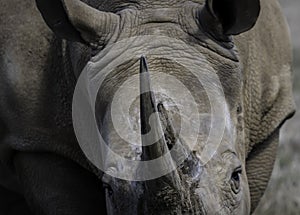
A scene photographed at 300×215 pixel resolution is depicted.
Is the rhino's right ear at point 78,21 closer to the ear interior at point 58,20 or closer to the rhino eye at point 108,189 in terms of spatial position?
the ear interior at point 58,20

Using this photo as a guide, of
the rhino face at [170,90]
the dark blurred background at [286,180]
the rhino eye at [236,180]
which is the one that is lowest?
the dark blurred background at [286,180]

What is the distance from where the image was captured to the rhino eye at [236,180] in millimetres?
5641

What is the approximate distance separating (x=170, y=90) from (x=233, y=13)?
0.54 m

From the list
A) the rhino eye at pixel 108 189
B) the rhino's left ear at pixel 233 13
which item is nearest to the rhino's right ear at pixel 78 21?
the rhino's left ear at pixel 233 13

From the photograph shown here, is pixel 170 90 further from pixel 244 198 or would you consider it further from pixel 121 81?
pixel 244 198

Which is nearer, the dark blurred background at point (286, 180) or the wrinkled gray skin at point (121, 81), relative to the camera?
the wrinkled gray skin at point (121, 81)

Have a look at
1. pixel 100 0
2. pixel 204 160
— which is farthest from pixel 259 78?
pixel 204 160

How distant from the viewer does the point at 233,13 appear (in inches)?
233

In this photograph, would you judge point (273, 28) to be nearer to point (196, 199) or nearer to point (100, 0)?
point (100, 0)

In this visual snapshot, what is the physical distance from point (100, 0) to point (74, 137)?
684 millimetres

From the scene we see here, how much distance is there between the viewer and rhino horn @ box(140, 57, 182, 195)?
5.17 meters

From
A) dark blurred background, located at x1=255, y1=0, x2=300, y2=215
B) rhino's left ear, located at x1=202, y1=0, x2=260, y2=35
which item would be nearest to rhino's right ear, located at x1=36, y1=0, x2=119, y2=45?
rhino's left ear, located at x1=202, y1=0, x2=260, y2=35

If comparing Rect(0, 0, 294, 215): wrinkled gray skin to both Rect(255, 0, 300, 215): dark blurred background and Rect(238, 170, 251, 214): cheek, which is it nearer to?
Rect(238, 170, 251, 214): cheek

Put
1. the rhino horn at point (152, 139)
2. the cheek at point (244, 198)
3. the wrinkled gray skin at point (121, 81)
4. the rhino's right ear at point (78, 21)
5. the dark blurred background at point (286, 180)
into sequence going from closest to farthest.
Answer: the rhino horn at point (152, 139) < the wrinkled gray skin at point (121, 81) < the cheek at point (244, 198) < the rhino's right ear at point (78, 21) < the dark blurred background at point (286, 180)
